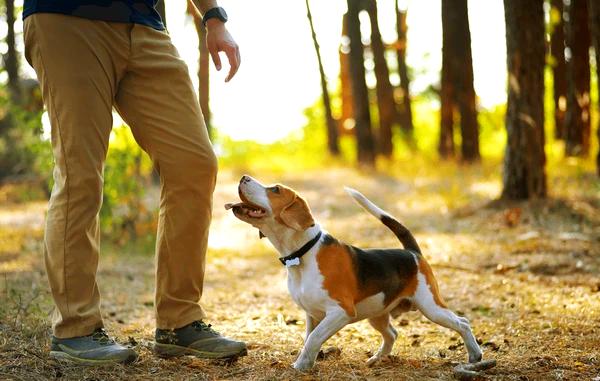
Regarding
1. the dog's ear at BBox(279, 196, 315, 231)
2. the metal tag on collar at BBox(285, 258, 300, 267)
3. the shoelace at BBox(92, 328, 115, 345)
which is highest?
the dog's ear at BBox(279, 196, 315, 231)

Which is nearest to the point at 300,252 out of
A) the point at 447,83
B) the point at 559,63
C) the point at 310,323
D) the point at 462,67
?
the point at 310,323

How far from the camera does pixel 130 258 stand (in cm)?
884

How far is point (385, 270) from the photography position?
4.48 metres

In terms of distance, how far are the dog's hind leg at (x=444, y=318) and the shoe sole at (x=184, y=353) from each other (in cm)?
107

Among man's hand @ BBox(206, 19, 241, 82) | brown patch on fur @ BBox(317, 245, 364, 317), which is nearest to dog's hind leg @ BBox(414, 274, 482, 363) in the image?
brown patch on fur @ BBox(317, 245, 364, 317)

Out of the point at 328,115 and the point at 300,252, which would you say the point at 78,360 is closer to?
the point at 300,252

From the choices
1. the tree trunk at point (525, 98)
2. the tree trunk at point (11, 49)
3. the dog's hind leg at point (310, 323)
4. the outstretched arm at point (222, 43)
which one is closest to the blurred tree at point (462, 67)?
the tree trunk at point (525, 98)

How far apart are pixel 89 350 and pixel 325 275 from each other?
129 centimetres

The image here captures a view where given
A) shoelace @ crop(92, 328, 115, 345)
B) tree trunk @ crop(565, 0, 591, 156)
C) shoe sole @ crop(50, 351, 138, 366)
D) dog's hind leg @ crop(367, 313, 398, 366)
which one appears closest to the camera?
shoe sole @ crop(50, 351, 138, 366)

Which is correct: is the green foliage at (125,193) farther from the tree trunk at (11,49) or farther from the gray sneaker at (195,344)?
the tree trunk at (11,49)

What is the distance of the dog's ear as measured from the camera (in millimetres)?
4215

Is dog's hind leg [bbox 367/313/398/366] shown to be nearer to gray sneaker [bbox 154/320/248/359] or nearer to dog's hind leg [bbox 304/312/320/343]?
dog's hind leg [bbox 304/312/320/343]

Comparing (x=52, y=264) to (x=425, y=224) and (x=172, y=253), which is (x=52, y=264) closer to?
(x=172, y=253)

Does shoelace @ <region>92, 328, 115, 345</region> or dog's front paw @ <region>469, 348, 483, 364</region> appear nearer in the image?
shoelace @ <region>92, 328, 115, 345</region>
